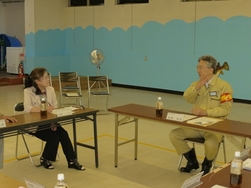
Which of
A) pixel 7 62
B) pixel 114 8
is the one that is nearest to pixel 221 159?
pixel 114 8

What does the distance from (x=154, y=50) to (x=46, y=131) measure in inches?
244

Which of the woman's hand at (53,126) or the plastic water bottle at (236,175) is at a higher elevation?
the plastic water bottle at (236,175)

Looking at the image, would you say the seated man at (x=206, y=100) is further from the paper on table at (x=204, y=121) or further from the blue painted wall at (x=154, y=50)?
the blue painted wall at (x=154, y=50)

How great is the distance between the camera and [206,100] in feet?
13.4

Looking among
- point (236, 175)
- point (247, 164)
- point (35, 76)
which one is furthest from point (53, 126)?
point (236, 175)

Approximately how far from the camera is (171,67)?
9.70 meters

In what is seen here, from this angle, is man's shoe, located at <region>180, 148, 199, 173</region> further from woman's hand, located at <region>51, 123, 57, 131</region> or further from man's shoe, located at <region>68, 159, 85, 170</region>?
woman's hand, located at <region>51, 123, 57, 131</region>

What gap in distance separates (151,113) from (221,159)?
1.30 meters

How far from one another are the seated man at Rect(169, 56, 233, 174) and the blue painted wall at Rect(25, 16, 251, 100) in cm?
464

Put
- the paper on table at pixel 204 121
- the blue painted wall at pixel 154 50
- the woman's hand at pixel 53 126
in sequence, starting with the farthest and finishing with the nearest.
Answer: the blue painted wall at pixel 154 50, the woman's hand at pixel 53 126, the paper on table at pixel 204 121

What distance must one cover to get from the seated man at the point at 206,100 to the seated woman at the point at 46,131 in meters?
1.15

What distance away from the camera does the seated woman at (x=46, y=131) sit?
13.7ft

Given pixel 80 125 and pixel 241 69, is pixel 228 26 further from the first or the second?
pixel 80 125

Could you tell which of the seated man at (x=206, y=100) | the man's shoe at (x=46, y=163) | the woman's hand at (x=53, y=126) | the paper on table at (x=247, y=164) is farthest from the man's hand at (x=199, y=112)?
the man's shoe at (x=46, y=163)
